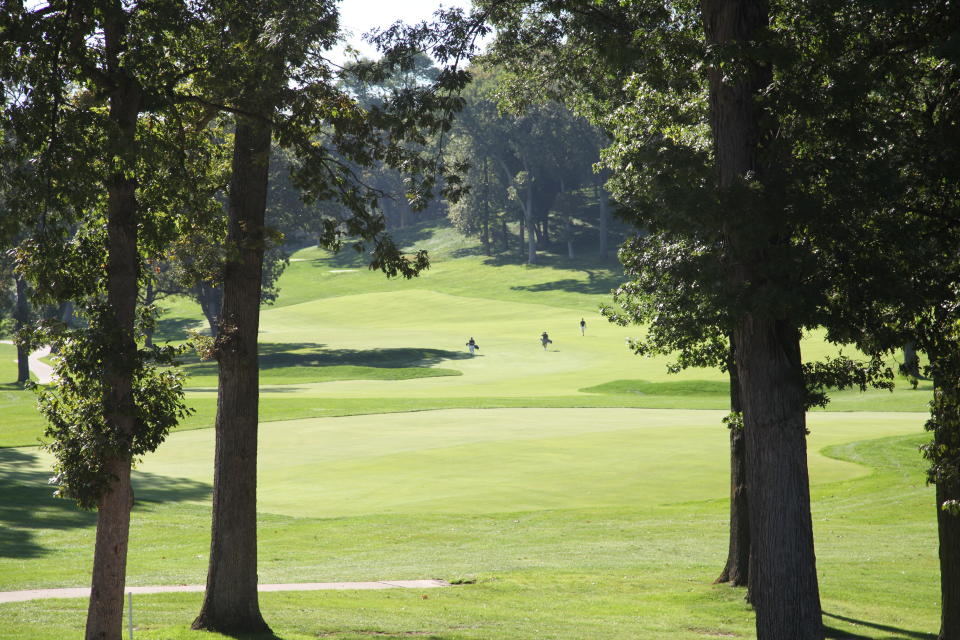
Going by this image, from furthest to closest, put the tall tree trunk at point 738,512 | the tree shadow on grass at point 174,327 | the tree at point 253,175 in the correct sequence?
the tree shadow on grass at point 174,327, the tall tree trunk at point 738,512, the tree at point 253,175

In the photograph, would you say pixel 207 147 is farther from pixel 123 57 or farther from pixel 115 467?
pixel 115 467

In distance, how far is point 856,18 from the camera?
9.71 meters

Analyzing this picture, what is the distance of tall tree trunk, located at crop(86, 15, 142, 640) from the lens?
10.3 meters

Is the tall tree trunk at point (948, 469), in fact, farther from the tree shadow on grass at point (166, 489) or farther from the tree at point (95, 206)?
the tree shadow on grass at point (166, 489)

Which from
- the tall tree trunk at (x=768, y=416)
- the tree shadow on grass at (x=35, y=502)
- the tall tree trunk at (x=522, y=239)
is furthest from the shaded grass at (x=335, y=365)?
the tall tree trunk at (x=522, y=239)

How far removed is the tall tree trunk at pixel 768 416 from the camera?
1051 centimetres

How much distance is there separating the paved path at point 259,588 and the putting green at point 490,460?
564 cm

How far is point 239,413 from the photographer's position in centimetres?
1255

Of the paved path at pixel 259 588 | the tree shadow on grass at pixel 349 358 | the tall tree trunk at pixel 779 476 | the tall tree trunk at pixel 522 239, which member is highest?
the tall tree trunk at pixel 522 239

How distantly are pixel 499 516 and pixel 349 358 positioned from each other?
43.4 metres

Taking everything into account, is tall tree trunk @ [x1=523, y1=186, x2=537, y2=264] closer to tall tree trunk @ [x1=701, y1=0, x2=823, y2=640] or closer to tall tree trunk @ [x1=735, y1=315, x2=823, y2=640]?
tall tree trunk @ [x1=701, y1=0, x2=823, y2=640]

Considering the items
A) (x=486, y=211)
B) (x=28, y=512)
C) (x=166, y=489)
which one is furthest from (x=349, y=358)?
(x=486, y=211)

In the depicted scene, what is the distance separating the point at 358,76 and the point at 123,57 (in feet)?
9.43

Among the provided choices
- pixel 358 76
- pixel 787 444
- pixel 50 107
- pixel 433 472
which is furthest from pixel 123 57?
pixel 433 472
